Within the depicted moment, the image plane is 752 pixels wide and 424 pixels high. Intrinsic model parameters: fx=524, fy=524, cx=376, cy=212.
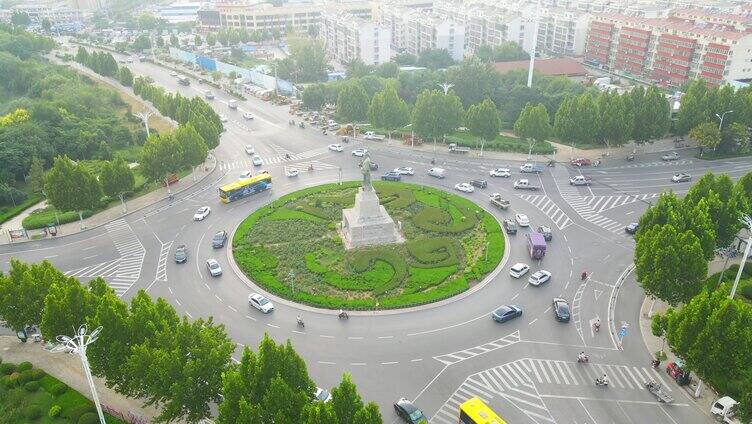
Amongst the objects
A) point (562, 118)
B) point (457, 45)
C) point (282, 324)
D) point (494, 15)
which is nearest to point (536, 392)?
point (282, 324)

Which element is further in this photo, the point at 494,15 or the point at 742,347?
the point at 494,15

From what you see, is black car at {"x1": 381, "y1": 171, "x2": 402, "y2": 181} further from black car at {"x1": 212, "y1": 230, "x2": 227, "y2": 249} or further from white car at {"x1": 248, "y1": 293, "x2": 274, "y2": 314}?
white car at {"x1": 248, "y1": 293, "x2": 274, "y2": 314}

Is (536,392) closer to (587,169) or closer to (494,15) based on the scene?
(587,169)

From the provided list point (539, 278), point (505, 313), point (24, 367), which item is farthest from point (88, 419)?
point (539, 278)

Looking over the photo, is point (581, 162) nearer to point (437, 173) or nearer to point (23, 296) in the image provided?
point (437, 173)

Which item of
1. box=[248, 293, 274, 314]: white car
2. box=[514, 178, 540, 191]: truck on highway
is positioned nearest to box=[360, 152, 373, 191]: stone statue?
box=[248, 293, 274, 314]: white car

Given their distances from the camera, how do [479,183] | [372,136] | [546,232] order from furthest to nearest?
[372,136], [479,183], [546,232]
